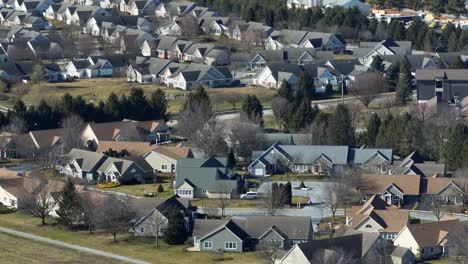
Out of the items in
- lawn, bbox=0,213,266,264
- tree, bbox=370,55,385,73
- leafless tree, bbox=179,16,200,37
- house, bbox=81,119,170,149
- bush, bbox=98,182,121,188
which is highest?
leafless tree, bbox=179,16,200,37

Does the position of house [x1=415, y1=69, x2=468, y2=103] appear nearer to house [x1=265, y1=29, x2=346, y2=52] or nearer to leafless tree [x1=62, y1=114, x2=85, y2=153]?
house [x1=265, y1=29, x2=346, y2=52]

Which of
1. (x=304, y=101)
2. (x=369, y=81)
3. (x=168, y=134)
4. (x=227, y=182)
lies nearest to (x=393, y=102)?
(x=369, y=81)

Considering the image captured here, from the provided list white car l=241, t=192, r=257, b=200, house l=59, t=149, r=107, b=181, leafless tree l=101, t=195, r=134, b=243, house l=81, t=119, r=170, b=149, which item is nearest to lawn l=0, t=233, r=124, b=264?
leafless tree l=101, t=195, r=134, b=243

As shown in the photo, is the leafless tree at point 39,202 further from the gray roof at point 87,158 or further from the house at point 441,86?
the house at point 441,86

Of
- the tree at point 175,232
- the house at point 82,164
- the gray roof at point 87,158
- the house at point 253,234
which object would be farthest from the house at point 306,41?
the house at point 253,234

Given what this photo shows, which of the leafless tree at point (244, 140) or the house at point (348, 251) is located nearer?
the house at point (348, 251)

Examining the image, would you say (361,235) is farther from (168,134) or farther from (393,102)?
(393,102)
